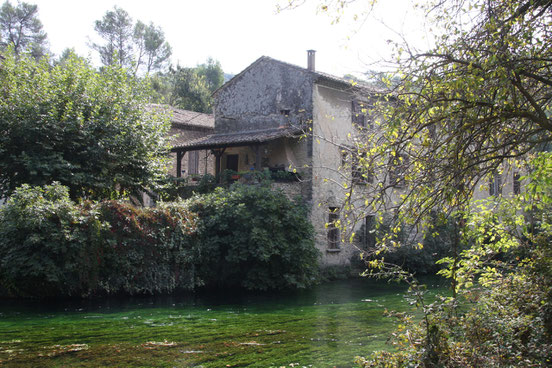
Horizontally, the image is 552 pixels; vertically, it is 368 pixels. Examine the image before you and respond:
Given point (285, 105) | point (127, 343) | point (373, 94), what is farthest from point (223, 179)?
point (373, 94)

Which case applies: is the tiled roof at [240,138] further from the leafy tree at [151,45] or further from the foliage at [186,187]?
the leafy tree at [151,45]

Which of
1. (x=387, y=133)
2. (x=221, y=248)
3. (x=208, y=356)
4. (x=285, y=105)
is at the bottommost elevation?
(x=208, y=356)

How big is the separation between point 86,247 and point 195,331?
5382 mm

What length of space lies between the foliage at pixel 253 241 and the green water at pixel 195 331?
68.1 inches

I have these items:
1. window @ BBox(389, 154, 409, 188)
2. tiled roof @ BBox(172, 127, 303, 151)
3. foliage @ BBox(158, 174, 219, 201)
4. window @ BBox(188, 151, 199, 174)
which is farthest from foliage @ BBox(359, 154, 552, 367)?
window @ BBox(188, 151, 199, 174)

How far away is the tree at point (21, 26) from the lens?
42.1 meters

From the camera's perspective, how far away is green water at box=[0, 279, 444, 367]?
25.2 feet

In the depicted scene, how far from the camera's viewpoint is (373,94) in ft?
20.5

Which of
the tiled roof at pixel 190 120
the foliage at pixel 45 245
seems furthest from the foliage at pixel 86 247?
the tiled roof at pixel 190 120

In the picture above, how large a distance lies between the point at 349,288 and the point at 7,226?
11.4 m

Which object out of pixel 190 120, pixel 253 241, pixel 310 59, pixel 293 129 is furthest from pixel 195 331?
pixel 190 120

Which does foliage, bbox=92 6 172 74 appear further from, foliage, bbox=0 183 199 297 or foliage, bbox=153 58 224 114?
foliage, bbox=0 183 199 297

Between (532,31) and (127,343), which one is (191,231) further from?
(532,31)

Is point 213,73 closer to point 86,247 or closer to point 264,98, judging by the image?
point 264,98
